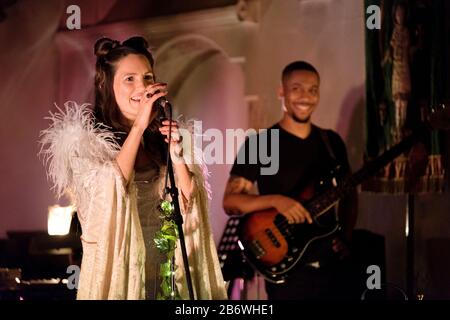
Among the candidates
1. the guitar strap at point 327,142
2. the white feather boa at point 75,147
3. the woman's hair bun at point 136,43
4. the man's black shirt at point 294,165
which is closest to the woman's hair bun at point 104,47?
the woman's hair bun at point 136,43

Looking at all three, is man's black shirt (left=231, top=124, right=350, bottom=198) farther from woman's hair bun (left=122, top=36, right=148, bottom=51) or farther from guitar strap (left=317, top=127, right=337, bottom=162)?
woman's hair bun (left=122, top=36, right=148, bottom=51)

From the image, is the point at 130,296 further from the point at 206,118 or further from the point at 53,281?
the point at 206,118

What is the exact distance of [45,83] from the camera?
4.26 meters

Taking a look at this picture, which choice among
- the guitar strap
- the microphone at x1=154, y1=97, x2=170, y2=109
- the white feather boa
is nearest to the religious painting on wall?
the guitar strap

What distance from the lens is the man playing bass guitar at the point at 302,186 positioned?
4.00 m

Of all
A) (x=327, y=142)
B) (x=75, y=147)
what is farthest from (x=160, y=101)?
(x=327, y=142)

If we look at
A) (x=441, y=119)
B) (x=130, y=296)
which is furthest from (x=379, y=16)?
(x=130, y=296)

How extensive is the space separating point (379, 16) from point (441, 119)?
0.67 m

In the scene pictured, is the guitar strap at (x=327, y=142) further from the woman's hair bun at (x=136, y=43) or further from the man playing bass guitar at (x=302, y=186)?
the woman's hair bun at (x=136, y=43)

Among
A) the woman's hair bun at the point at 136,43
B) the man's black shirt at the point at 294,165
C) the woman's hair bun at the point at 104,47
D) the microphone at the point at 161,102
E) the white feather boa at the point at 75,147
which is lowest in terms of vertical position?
the white feather boa at the point at 75,147

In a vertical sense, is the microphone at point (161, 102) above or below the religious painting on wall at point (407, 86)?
below

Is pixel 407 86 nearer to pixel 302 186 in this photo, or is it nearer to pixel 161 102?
pixel 302 186

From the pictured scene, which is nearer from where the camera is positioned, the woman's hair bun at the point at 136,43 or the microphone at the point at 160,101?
the microphone at the point at 160,101

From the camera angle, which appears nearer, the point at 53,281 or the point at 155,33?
the point at 53,281
